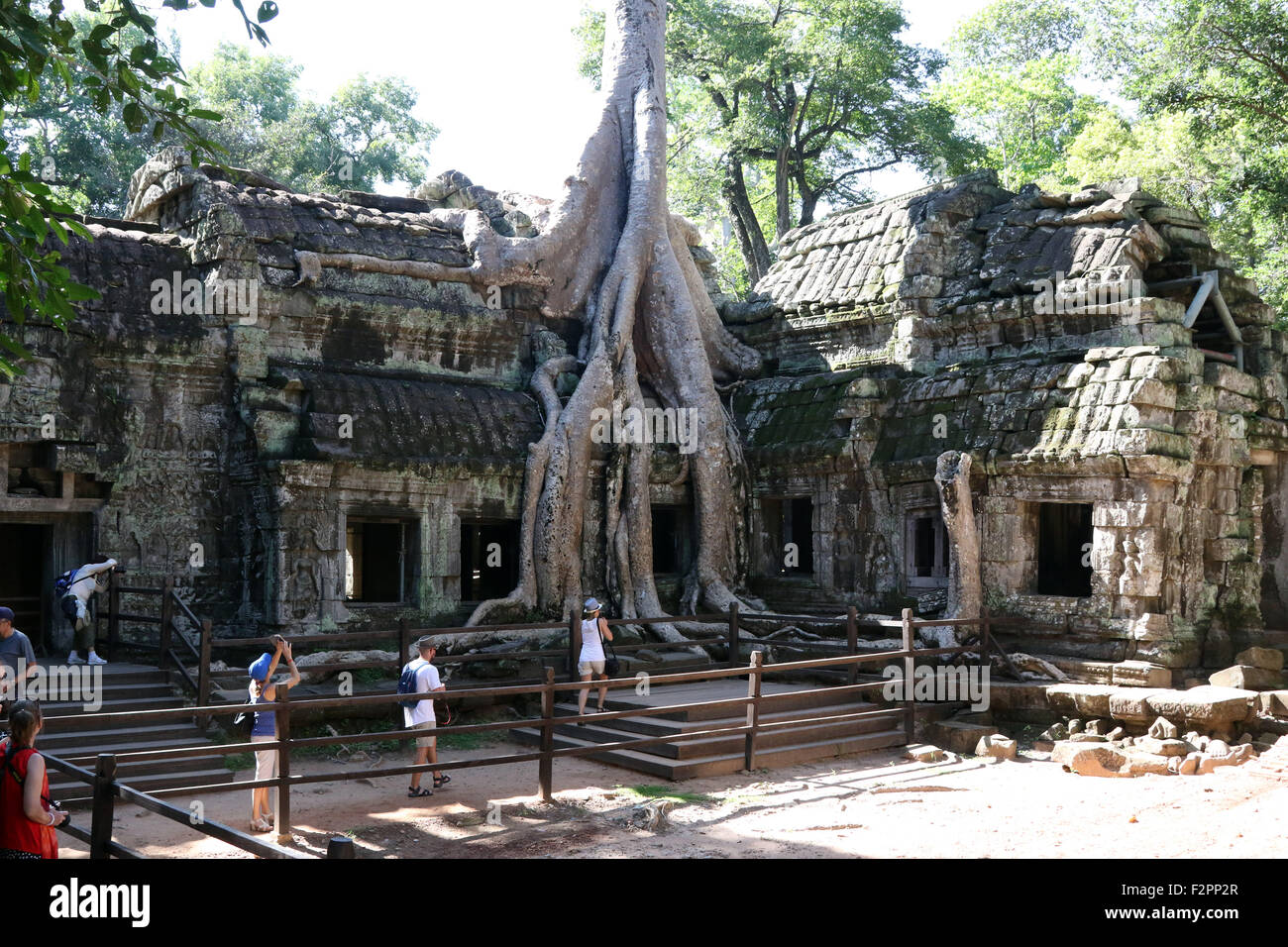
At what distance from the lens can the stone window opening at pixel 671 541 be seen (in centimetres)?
1576

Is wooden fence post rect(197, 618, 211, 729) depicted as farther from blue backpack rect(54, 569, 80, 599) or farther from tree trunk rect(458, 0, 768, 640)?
tree trunk rect(458, 0, 768, 640)

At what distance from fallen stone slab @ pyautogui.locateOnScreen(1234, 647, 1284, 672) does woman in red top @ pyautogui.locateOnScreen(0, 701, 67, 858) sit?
35.2 feet

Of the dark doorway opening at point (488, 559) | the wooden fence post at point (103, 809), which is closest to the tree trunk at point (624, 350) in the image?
the dark doorway opening at point (488, 559)

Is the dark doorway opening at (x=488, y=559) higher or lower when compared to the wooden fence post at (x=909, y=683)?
higher

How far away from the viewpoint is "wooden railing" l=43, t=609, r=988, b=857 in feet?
18.9

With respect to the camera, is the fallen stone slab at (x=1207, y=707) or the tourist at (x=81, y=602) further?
the tourist at (x=81, y=602)

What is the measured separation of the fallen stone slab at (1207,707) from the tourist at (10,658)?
9155 millimetres

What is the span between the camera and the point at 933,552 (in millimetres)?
15008

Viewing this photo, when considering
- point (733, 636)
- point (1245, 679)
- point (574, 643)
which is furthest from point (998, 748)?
point (574, 643)

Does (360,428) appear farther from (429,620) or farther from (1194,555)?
(1194,555)

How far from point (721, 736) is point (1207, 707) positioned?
4214 mm

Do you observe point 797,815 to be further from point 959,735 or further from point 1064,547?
point 1064,547

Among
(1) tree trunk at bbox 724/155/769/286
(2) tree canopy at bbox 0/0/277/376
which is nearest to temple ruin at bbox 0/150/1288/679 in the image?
(2) tree canopy at bbox 0/0/277/376

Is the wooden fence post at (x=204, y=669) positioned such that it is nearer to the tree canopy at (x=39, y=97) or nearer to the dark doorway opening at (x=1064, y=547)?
the tree canopy at (x=39, y=97)
